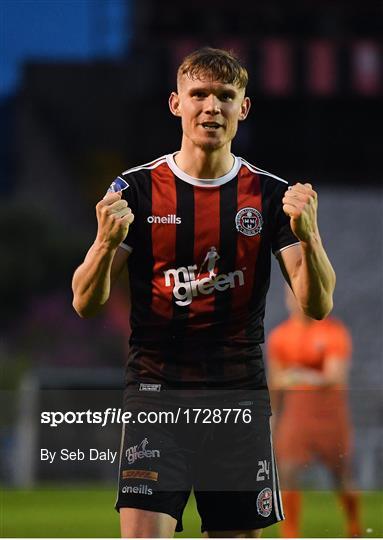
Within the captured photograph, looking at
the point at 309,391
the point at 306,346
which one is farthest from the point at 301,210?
the point at 309,391

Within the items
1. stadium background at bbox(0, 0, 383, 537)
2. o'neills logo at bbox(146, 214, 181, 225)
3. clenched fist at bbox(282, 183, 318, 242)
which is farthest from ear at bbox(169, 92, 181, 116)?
stadium background at bbox(0, 0, 383, 537)

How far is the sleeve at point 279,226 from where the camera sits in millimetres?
4789

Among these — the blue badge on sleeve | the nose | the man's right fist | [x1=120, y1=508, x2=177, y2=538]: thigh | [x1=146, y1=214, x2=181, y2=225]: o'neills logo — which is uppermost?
the nose

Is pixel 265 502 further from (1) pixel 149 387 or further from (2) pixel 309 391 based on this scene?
(2) pixel 309 391

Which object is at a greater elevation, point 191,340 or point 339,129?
point 339,129

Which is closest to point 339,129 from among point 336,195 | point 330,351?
point 336,195

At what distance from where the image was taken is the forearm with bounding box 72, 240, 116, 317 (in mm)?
4547

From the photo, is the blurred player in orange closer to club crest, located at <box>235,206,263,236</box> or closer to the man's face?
club crest, located at <box>235,206,263,236</box>

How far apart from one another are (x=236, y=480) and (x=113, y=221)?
0.96m

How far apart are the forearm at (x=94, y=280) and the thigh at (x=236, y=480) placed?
57cm

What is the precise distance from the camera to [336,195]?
29.6 meters

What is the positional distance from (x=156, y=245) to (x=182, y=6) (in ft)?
78.7

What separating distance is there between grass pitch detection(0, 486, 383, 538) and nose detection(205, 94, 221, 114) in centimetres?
344

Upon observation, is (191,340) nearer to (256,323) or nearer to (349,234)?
(256,323)
